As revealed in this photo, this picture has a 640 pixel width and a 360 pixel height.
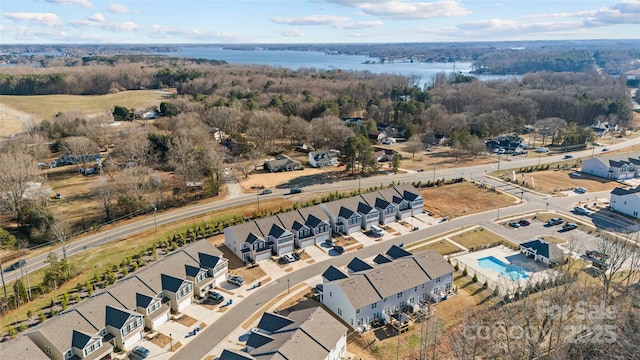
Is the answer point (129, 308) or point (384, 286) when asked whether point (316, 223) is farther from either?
point (129, 308)

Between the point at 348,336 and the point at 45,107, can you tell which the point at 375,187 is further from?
the point at 45,107

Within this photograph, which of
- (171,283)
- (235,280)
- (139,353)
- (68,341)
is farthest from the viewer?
(235,280)

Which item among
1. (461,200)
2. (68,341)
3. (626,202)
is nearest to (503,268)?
(461,200)

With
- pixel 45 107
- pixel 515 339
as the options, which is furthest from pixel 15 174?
pixel 45 107

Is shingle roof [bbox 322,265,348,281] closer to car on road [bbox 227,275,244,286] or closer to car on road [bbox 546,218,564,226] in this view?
car on road [bbox 227,275,244,286]

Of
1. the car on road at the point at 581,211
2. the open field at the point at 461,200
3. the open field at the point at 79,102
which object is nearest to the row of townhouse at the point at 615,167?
the car on road at the point at 581,211

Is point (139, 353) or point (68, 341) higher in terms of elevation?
point (68, 341)

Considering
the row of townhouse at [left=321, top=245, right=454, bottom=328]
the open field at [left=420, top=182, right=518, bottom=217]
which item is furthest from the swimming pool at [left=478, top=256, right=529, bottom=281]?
the open field at [left=420, top=182, right=518, bottom=217]

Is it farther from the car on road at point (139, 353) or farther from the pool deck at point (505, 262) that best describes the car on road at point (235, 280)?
the pool deck at point (505, 262)

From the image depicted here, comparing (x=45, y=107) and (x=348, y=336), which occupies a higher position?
(x=45, y=107)
